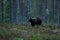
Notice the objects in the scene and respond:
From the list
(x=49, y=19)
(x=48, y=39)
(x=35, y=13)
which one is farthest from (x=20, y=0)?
(x=48, y=39)

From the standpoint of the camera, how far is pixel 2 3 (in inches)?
483

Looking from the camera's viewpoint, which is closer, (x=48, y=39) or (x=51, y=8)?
(x=48, y=39)

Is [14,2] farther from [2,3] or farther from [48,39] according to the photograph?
[48,39]

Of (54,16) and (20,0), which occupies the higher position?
(20,0)

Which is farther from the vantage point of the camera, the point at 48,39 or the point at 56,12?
the point at 56,12

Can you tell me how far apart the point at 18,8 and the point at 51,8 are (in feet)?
6.00

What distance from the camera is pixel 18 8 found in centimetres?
1232

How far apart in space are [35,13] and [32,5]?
481 mm

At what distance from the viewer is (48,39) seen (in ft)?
24.9

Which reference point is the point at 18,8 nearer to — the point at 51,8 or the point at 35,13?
the point at 35,13

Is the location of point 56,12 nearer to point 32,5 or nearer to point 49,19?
point 49,19

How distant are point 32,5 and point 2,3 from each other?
1.67 meters

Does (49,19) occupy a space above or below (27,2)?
below

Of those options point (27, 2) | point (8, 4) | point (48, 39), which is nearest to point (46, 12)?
point (27, 2)
